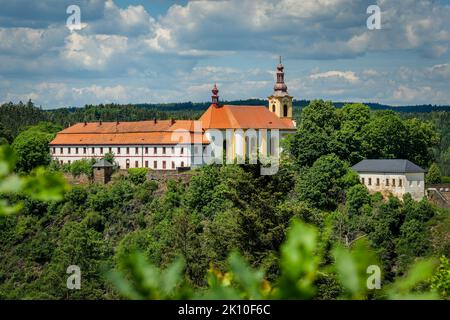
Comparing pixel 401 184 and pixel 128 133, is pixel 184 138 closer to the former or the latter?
pixel 128 133

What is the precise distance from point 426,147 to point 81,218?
26836 mm

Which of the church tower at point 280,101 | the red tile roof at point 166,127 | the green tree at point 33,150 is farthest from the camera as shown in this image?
the church tower at point 280,101

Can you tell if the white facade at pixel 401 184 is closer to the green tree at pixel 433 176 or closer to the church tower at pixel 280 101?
the green tree at pixel 433 176

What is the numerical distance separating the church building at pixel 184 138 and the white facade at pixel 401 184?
14219mm

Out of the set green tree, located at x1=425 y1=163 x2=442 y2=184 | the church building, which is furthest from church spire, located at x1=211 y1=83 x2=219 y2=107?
green tree, located at x1=425 y1=163 x2=442 y2=184

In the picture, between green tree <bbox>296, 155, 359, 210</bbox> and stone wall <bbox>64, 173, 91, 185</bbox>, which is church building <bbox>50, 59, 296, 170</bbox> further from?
green tree <bbox>296, 155, 359, 210</bbox>

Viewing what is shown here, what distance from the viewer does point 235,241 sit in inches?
1131

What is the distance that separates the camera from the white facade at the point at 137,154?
64.9m

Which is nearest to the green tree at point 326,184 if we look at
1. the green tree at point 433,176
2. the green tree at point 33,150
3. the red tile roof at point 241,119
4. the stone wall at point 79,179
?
the green tree at point 433,176

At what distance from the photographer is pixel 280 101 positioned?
76.6 m

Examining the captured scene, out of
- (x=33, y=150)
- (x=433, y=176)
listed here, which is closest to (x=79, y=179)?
(x=33, y=150)
